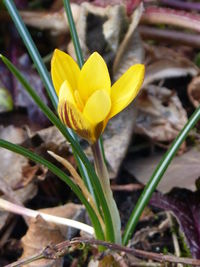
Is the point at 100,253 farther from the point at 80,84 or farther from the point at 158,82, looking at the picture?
the point at 158,82

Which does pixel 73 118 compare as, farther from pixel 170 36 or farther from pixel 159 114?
pixel 170 36

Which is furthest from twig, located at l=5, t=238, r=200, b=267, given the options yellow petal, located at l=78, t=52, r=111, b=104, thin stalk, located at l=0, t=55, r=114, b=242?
yellow petal, located at l=78, t=52, r=111, b=104

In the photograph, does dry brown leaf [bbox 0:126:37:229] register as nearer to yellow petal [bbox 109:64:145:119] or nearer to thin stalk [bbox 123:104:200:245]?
thin stalk [bbox 123:104:200:245]

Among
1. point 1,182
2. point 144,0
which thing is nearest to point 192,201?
point 1,182

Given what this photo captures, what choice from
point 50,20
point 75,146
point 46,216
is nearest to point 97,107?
point 75,146

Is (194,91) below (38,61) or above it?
below

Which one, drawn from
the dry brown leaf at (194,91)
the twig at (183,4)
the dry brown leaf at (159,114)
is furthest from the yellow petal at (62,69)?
the twig at (183,4)

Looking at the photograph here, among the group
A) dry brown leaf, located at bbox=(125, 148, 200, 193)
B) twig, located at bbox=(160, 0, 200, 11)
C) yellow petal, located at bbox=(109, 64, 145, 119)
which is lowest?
dry brown leaf, located at bbox=(125, 148, 200, 193)
